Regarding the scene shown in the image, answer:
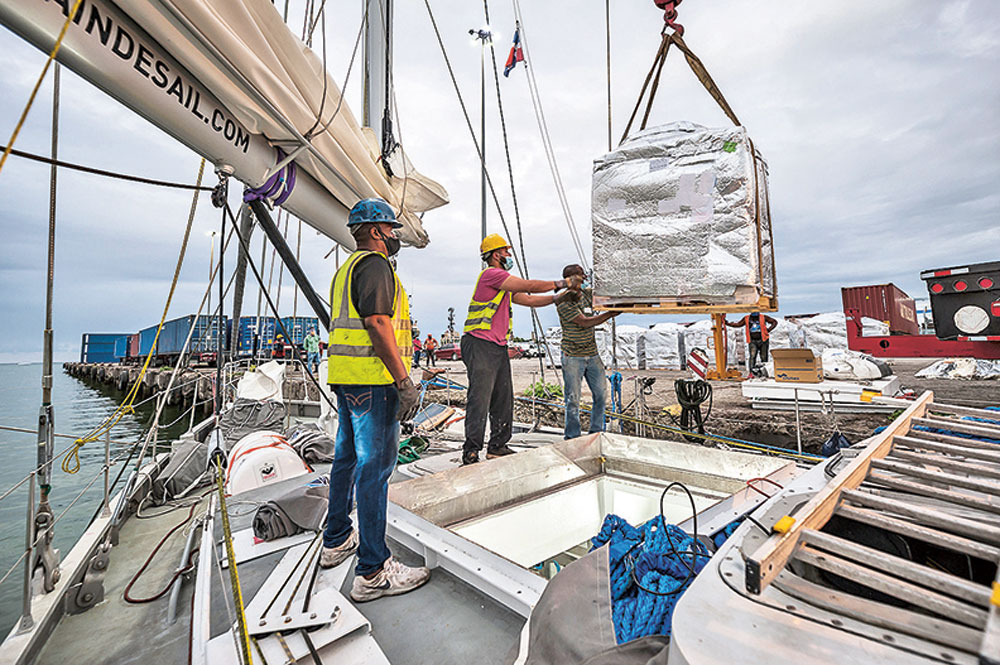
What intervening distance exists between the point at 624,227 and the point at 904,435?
2137 mm

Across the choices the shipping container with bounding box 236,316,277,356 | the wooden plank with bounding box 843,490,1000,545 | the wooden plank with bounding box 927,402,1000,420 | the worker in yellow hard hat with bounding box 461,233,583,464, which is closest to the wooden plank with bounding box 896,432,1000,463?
the wooden plank with bounding box 927,402,1000,420

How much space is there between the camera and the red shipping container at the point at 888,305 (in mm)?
9273

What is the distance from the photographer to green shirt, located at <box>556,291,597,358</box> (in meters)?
4.19

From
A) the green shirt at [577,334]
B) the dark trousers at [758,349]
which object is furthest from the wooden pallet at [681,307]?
the dark trousers at [758,349]

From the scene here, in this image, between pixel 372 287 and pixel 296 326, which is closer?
pixel 372 287

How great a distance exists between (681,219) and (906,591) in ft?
9.39

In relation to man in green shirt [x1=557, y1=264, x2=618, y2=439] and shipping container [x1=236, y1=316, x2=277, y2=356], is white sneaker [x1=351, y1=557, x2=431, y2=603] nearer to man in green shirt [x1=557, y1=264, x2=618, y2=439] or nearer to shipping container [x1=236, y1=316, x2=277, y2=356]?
man in green shirt [x1=557, y1=264, x2=618, y2=439]

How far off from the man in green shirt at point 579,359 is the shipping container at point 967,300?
473 centimetres

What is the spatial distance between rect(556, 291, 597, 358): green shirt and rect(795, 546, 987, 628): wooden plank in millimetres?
3205

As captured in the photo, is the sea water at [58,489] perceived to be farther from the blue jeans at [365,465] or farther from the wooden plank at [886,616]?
the wooden plank at [886,616]

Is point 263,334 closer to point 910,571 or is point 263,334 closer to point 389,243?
point 389,243

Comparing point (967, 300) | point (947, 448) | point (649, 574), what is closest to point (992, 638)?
point (649, 574)

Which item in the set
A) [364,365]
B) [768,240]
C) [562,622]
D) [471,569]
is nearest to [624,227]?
[768,240]

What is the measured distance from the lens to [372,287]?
6.18 ft
